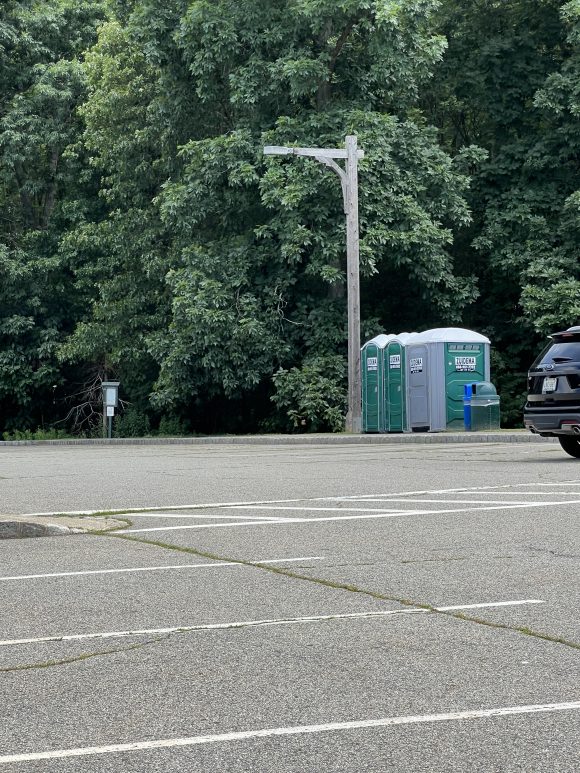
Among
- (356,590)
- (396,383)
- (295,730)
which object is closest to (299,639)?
(356,590)

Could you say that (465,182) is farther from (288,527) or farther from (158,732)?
(158,732)

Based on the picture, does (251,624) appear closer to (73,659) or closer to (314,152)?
(73,659)

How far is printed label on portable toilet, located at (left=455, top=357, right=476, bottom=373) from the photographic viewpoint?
3120cm

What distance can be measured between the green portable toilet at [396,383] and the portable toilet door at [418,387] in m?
0.16

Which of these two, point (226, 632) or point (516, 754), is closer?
point (516, 754)

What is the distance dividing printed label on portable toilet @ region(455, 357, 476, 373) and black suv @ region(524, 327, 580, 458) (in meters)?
10.4

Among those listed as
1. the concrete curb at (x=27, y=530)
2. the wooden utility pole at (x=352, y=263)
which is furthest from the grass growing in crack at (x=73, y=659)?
the wooden utility pole at (x=352, y=263)

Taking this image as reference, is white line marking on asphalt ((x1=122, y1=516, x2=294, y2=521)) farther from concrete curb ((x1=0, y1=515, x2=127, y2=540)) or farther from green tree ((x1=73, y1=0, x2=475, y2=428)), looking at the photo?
green tree ((x1=73, y1=0, x2=475, y2=428))

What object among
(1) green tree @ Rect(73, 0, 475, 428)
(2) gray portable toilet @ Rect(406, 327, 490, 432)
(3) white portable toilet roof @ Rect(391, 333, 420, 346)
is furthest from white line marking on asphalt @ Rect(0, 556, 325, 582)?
(1) green tree @ Rect(73, 0, 475, 428)

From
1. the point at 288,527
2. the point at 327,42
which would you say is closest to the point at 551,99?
the point at 327,42

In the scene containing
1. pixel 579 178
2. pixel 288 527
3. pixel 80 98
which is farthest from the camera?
pixel 80 98

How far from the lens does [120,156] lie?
43531 millimetres

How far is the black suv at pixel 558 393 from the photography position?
19562 millimetres

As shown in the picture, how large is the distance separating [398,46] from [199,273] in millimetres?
8360
